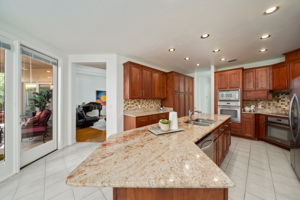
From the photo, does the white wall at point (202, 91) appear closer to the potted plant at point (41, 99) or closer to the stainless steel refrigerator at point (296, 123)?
the stainless steel refrigerator at point (296, 123)

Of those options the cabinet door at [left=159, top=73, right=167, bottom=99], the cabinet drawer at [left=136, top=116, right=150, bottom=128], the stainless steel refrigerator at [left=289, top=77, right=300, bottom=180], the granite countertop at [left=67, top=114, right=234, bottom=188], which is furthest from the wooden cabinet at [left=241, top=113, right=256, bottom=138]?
the granite countertop at [left=67, top=114, right=234, bottom=188]

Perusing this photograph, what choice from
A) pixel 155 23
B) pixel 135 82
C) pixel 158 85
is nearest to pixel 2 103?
pixel 135 82

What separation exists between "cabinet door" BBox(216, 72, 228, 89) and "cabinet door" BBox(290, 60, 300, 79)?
4.68 feet

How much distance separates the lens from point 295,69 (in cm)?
284

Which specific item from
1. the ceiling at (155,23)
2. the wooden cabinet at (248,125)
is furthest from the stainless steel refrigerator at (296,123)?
the wooden cabinet at (248,125)

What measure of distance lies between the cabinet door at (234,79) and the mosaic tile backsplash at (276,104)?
946mm

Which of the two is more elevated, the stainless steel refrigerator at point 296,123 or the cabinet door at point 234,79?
the cabinet door at point 234,79

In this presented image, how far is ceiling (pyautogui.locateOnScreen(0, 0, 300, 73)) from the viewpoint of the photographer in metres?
1.55

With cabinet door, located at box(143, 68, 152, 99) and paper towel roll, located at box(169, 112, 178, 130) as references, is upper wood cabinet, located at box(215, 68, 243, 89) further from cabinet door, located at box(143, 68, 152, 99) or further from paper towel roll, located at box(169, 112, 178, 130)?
paper towel roll, located at box(169, 112, 178, 130)

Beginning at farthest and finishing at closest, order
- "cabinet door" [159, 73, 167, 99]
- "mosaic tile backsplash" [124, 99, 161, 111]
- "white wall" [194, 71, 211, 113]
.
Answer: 1. "white wall" [194, 71, 211, 113]
2. "cabinet door" [159, 73, 167, 99]
3. "mosaic tile backsplash" [124, 99, 161, 111]

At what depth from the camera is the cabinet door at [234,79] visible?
147 inches

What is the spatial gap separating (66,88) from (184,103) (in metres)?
4.03

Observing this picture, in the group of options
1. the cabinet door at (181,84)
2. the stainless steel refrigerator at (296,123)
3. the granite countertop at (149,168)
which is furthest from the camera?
the cabinet door at (181,84)

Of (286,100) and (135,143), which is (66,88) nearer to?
(135,143)
